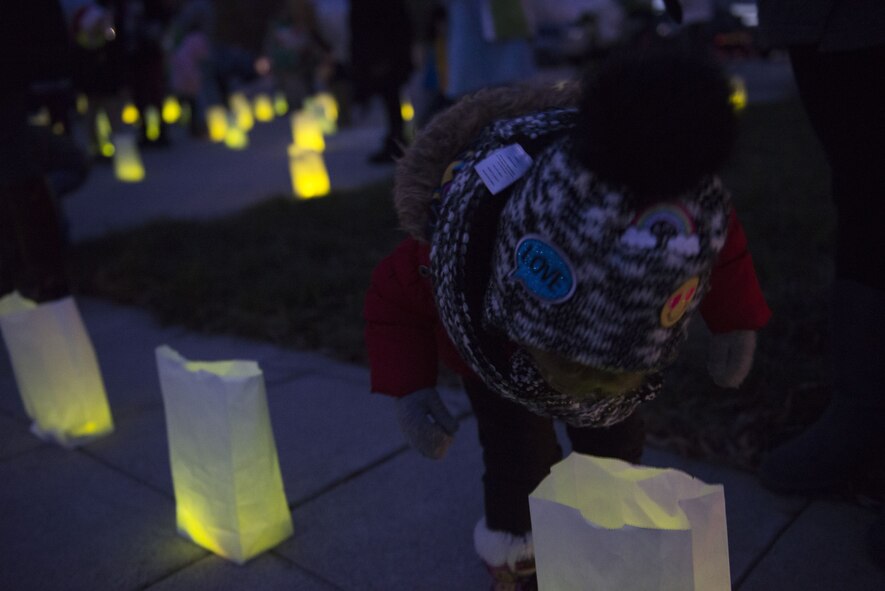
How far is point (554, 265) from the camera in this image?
109 centimetres

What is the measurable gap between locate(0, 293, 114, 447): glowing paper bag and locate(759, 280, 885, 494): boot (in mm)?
1934

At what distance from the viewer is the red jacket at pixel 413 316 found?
1.48m

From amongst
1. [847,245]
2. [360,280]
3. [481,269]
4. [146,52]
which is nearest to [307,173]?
[360,280]

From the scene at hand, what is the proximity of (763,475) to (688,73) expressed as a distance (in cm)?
135

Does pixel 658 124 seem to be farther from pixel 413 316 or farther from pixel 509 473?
pixel 509 473

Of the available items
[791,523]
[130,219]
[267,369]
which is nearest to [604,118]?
[791,523]

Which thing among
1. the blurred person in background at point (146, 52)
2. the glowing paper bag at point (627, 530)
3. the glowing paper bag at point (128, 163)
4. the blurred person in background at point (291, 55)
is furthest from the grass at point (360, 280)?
the blurred person in background at point (291, 55)

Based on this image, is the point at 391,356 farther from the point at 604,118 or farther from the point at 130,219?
the point at 130,219

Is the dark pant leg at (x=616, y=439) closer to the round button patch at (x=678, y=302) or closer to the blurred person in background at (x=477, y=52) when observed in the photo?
the round button patch at (x=678, y=302)

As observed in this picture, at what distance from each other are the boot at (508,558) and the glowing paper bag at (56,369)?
1382 mm

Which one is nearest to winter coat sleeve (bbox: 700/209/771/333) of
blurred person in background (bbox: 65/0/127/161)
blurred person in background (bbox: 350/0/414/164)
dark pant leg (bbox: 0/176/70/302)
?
dark pant leg (bbox: 0/176/70/302)

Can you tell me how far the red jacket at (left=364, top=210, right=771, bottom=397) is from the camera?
1.48 metres

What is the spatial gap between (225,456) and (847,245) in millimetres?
1511

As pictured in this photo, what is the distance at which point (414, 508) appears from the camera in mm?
2119
